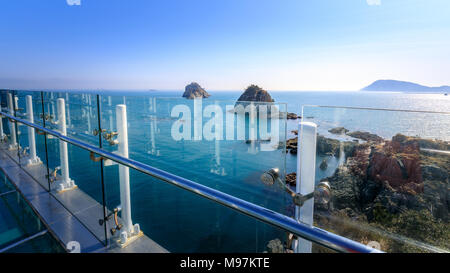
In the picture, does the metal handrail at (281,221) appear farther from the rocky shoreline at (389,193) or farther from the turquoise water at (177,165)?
the turquoise water at (177,165)

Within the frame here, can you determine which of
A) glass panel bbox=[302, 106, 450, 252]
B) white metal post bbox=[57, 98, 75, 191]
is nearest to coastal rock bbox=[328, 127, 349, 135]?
glass panel bbox=[302, 106, 450, 252]

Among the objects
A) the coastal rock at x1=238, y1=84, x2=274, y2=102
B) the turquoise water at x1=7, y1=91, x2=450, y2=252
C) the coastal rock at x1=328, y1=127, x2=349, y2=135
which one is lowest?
the turquoise water at x1=7, y1=91, x2=450, y2=252

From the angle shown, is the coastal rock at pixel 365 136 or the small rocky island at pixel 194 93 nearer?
the coastal rock at pixel 365 136

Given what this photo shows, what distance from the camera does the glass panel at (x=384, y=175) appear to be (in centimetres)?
135

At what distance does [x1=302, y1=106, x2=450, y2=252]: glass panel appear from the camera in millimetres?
1352

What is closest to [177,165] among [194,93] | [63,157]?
[194,93]

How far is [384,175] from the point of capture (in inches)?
72.1

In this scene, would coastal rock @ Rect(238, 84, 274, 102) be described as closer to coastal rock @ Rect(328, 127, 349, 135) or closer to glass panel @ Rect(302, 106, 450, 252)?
glass panel @ Rect(302, 106, 450, 252)

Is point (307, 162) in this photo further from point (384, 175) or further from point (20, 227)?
point (20, 227)

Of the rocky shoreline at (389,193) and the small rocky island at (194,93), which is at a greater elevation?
the small rocky island at (194,93)

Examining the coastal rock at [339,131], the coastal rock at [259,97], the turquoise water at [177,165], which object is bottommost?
the turquoise water at [177,165]

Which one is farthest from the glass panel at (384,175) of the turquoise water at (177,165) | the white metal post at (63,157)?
the white metal post at (63,157)

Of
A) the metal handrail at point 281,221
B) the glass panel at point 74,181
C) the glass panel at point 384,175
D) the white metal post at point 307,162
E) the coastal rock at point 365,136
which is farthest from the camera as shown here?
the glass panel at point 74,181
